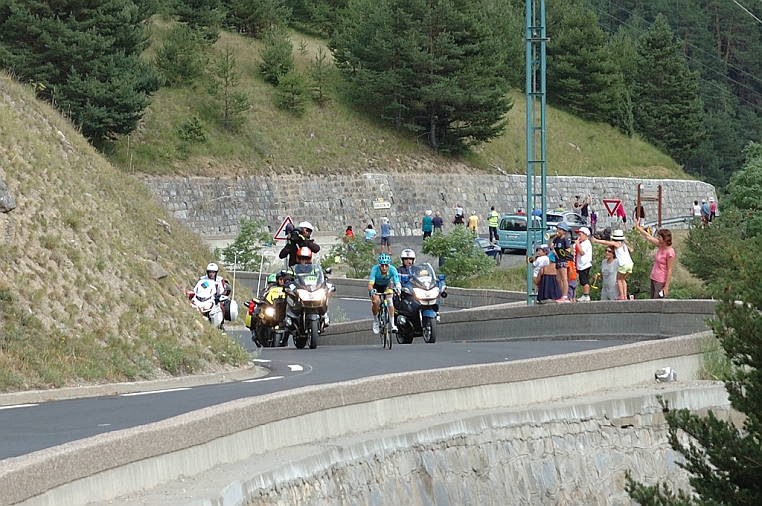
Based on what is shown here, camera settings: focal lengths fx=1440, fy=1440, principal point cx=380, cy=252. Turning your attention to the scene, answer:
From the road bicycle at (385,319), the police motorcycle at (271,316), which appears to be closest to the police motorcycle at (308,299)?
the road bicycle at (385,319)

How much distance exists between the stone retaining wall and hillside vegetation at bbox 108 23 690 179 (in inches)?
37.0

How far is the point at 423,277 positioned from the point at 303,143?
50819mm

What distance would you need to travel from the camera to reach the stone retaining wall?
6700cm

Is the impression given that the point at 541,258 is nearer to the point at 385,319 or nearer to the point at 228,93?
the point at 385,319

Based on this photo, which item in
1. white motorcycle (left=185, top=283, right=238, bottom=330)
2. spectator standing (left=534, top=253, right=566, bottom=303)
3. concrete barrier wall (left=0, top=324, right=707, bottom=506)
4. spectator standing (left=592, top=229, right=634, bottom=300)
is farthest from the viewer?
white motorcycle (left=185, top=283, right=238, bottom=330)

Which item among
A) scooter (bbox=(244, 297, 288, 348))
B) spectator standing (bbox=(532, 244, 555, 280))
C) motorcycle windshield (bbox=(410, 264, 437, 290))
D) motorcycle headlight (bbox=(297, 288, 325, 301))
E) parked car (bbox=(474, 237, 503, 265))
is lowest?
scooter (bbox=(244, 297, 288, 348))

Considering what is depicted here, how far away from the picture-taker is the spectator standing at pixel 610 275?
24.7m

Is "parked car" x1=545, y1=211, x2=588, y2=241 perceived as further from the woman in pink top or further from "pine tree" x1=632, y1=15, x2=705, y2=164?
"pine tree" x1=632, y1=15, x2=705, y2=164

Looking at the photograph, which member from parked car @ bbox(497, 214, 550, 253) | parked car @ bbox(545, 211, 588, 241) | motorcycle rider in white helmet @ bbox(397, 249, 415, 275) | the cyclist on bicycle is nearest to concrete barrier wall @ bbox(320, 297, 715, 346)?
motorcycle rider in white helmet @ bbox(397, 249, 415, 275)

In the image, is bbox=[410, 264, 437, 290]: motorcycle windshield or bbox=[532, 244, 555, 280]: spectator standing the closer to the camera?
bbox=[410, 264, 437, 290]: motorcycle windshield

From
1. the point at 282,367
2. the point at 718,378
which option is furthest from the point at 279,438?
the point at 282,367

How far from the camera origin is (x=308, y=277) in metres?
24.6

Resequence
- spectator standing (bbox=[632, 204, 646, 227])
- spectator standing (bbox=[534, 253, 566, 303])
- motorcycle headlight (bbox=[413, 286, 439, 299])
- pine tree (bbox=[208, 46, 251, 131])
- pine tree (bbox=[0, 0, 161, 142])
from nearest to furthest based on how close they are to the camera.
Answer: motorcycle headlight (bbox=[413, 286, 439, 299]) → spectator standing (bbox=[534, 253, 566, 303]) → spectator standing (bbox=[632, 204, 646, 227]) → pine tree (bbox=[0, 0, 161, 142]) → pine tree (bbox=[208, 46, 251, 131])

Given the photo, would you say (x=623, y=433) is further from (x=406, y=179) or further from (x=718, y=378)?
(x=406, y=179)
